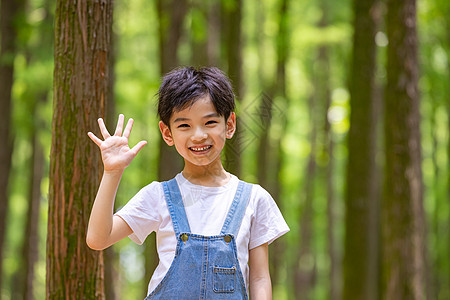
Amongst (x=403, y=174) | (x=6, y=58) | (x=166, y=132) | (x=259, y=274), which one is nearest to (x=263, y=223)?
(x=259, y=274)

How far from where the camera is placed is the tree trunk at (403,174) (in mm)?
8070

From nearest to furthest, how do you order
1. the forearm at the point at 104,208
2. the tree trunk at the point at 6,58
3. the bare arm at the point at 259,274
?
the forearm at the point at 104,208 < the bare arm at the point at 259,274 < the tree trunk at the point at 6,58

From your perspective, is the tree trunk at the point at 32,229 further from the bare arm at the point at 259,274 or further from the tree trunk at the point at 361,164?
the bare arm at the point at 259,274

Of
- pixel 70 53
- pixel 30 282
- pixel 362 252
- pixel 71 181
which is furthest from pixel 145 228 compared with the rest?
pixel 30 282

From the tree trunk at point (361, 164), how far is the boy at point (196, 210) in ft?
24.7

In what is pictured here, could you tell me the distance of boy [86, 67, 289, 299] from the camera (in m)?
2.93

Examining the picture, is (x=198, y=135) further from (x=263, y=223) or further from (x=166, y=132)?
(x=263, y=223)

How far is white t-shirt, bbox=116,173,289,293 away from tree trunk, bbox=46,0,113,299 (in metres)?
1.51

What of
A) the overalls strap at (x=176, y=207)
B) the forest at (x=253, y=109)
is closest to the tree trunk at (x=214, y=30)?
the forest at (x=253, y=109)

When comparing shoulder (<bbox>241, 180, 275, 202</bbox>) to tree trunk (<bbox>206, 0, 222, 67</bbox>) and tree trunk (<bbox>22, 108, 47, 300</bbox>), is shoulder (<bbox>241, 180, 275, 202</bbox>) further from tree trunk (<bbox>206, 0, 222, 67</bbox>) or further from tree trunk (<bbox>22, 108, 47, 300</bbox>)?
tree trunk (<bbox>22, 108, 47, 300</bbox>)

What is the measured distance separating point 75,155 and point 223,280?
1.93m

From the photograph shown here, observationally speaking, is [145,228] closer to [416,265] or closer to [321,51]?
[416,265]

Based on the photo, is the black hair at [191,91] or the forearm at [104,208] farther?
the black hair at [191,91]

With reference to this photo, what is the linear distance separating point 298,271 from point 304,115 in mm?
6197
